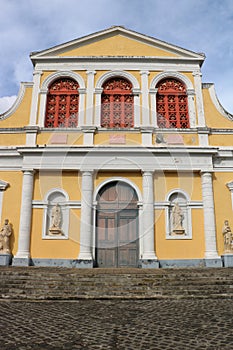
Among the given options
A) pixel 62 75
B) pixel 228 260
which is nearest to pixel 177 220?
→ pixel 228 260

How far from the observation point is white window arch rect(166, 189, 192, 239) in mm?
13234

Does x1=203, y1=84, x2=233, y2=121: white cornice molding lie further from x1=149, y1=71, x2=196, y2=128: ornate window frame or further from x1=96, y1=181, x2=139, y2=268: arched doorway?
x1=96, y1=181, x2=139, y2=268: arched doorway

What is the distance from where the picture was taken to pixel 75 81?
15.4 m

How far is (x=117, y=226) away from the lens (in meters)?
13.6

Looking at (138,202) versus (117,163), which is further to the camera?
(117,163)

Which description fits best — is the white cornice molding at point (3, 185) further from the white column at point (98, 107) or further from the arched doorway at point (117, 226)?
the white column at point (98, 107)

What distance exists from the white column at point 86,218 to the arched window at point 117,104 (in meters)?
2.69

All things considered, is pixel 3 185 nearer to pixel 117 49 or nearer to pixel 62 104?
pixel 62 104

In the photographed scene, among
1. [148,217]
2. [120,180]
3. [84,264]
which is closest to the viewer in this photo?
[84,264]

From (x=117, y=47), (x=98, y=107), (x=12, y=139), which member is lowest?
(x=12, y=139)

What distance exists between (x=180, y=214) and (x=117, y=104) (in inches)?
223

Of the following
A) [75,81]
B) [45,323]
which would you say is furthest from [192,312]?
[75,81]

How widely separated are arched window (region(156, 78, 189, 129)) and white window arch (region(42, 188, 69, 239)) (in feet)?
17.3

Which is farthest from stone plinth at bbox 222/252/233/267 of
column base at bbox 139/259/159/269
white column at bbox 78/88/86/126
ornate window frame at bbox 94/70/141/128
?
white column at bbox 78/88/86/126
